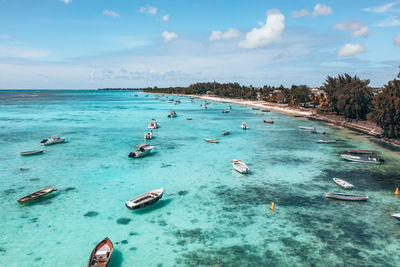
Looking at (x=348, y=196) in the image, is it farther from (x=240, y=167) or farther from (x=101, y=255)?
(x=101, y=255)

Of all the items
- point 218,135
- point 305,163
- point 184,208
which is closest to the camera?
point 184,208

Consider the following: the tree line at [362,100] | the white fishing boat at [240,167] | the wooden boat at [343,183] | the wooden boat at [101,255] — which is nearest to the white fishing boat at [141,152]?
the white fishing boat at [240,167]

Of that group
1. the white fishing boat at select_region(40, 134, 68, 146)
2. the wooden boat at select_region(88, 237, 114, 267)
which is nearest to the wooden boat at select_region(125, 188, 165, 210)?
the wooden boat at select_region(88, 237, 114, 267)

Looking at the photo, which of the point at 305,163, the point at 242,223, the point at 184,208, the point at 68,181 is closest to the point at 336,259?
the point at 242,223

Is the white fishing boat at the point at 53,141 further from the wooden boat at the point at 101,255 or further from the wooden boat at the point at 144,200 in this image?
the wooden boat at the point at 101,255

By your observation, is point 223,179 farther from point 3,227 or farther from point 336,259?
point 3,227

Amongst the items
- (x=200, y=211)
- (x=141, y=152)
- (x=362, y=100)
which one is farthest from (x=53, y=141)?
(x=362, y=100)

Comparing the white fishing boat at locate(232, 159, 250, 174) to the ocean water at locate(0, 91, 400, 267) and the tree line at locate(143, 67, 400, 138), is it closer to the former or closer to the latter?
the ocean water at locate(0, 91, 400, 267)
